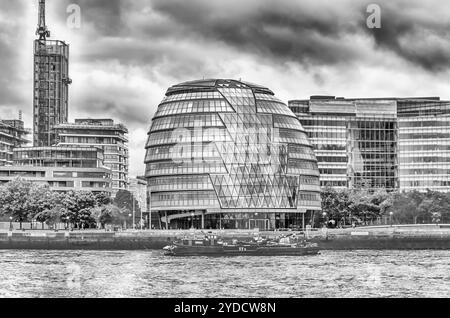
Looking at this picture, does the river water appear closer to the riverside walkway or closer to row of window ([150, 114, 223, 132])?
the riverside walkway

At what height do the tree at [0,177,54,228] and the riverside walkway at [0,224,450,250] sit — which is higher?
the tree at [0,177,54,228]

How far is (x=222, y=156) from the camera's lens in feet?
635

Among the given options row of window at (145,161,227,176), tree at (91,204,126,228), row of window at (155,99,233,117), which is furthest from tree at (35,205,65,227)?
row of window at (155,99,233,117)

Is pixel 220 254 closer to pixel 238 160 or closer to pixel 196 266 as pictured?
pixel 196 266

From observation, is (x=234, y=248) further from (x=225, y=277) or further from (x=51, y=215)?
(x=51, y=215)

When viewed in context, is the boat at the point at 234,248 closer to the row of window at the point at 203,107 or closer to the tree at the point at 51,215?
the tree at the point at 51,215

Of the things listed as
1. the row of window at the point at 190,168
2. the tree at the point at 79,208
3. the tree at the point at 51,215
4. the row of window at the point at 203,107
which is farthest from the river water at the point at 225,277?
the row of window at the point at 203,107

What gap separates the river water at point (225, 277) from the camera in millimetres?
75188

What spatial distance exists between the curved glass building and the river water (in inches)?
2716

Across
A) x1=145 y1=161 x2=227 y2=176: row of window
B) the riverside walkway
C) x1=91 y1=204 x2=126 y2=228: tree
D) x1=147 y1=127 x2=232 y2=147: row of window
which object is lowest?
the riverside walkway

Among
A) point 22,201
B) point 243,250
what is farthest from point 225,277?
point 22,201

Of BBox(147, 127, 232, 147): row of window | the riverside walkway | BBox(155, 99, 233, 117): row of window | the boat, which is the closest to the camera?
the boat

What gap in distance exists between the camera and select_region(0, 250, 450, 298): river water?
75.2 meters
